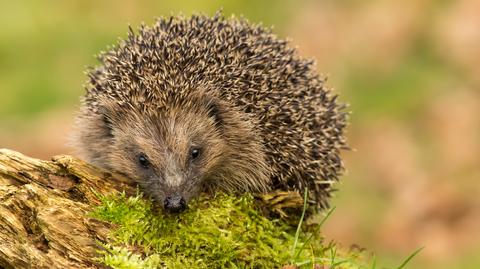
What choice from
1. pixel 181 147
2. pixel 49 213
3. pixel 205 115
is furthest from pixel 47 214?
pixel 205 115

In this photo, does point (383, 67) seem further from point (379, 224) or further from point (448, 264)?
point (448, 264)

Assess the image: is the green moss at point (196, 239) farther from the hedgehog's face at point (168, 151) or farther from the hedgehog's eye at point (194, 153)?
the hedgehog's eye at point (194, 153)

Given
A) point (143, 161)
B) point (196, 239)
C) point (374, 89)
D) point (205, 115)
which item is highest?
point (374, 89)

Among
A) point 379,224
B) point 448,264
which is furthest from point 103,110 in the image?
point 379,224

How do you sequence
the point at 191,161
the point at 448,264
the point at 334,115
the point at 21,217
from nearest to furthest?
the point at 21,217
the point at 191,161
the point at 334,115
the point at 448,264

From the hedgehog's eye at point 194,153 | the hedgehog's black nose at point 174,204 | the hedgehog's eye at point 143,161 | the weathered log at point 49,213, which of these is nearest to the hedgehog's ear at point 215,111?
the hedgehog's eye at point 194,153

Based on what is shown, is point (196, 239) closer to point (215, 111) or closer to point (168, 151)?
point (168, 151)

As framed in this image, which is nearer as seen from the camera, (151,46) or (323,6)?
(151,46)
